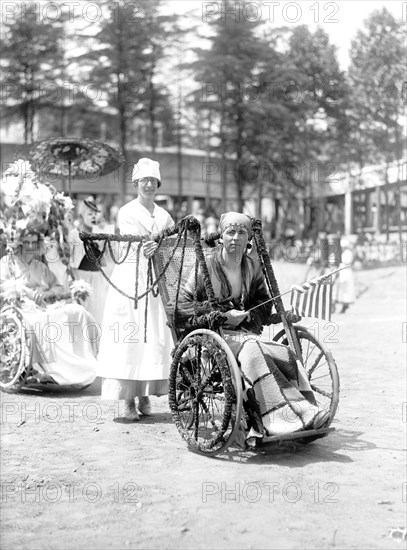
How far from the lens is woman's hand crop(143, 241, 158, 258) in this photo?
19.5ft

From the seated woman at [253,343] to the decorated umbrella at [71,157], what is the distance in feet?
17.4

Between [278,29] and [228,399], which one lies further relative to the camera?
[278,29]

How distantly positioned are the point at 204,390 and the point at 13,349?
321 centimetres

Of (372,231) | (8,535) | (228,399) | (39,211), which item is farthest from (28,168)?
(372,231)

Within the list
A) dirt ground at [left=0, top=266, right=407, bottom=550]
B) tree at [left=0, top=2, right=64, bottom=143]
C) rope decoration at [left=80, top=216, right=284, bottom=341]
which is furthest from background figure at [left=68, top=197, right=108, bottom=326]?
tree at [left=0, top=2, right=64, bottom=143]

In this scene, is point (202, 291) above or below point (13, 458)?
above

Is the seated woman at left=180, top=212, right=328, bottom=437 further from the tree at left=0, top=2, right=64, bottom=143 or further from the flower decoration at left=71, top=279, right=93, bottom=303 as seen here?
the tree at left=0, top=2, right=64, bottom=143

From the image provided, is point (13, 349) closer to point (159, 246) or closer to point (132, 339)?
point (132, 339)

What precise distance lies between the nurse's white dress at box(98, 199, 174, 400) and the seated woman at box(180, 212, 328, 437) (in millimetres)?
841

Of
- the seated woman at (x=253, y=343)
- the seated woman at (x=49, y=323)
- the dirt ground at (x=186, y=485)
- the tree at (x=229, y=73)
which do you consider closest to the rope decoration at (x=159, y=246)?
the seated woman at (x=253, y=343)

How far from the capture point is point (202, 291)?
17.6ft

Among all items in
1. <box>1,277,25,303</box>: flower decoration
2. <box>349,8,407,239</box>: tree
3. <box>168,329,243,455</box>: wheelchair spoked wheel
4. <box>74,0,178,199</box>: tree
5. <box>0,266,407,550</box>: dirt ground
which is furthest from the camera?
<box>74,0,178,199</box>: tree

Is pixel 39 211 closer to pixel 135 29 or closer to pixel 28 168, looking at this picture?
pixel 28 168

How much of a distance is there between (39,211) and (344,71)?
21.1 m
